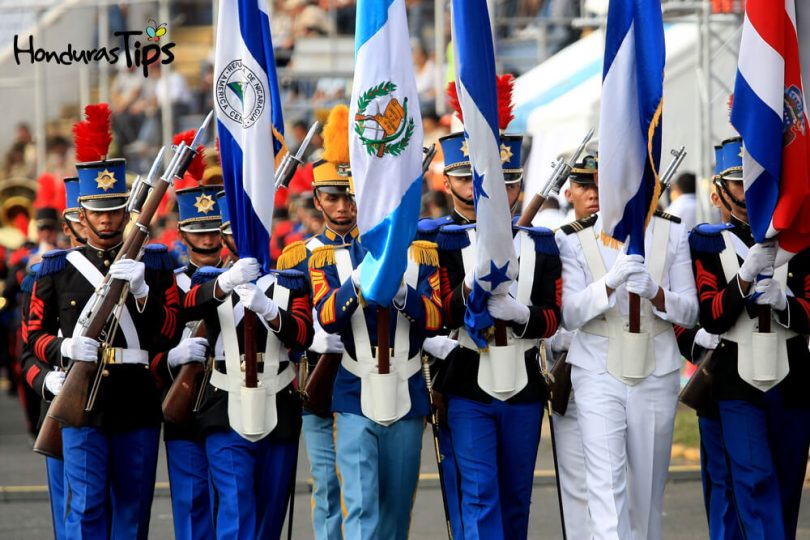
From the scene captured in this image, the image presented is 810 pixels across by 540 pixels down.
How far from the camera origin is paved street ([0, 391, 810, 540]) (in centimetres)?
1095

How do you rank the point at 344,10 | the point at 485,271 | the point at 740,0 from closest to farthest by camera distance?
1. the point at 485,271
2. the point at 740,0
3. the point at 344,10

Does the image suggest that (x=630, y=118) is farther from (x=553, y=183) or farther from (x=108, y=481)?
(x=108, y=481)

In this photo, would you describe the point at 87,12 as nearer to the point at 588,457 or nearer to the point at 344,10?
the point at 344,10

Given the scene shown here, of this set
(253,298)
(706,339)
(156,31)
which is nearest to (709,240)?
(706,339)

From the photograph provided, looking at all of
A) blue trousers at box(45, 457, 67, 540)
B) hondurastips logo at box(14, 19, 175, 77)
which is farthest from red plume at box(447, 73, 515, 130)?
hondurastips logo at box(14, 19, 175, 77)

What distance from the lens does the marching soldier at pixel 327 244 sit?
339 inches

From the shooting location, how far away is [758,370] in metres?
8.20

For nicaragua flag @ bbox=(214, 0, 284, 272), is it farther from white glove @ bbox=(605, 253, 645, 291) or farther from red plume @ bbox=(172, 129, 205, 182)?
white glove @ bbox=(605, 253, 645, 291)

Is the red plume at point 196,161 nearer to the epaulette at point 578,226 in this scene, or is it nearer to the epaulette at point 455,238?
the epaulette at point 455,238

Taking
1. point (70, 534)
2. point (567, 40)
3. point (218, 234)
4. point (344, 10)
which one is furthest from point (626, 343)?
point (344, 10)

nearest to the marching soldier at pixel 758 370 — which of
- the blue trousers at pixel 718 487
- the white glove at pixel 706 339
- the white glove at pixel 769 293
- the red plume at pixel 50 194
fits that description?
the white glove at pixel 769 293

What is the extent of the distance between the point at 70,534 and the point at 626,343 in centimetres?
282

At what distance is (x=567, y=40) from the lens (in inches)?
898

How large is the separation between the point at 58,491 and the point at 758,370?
351 cm
